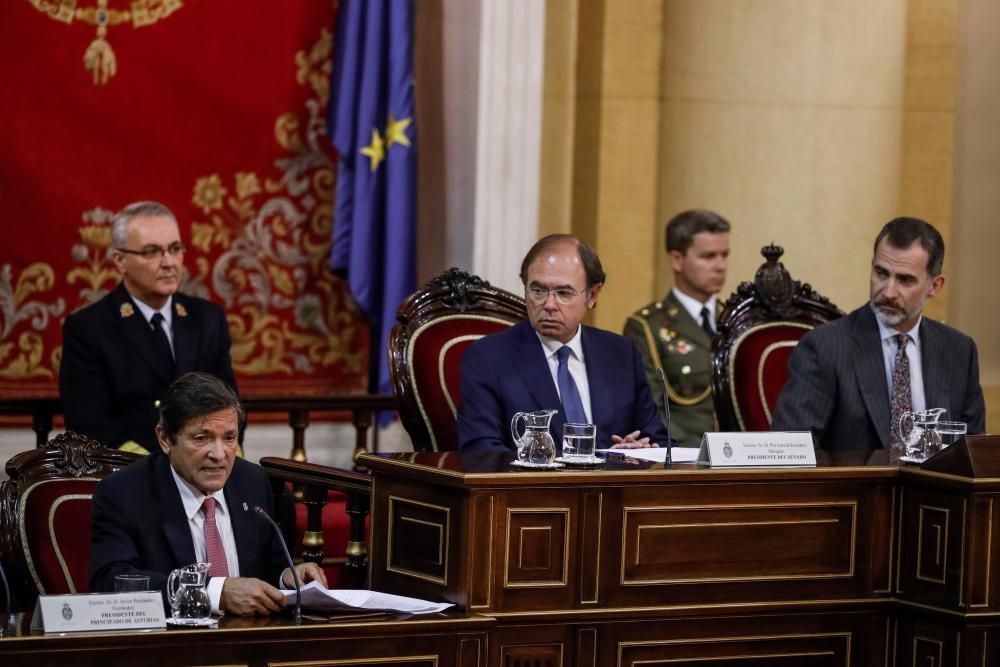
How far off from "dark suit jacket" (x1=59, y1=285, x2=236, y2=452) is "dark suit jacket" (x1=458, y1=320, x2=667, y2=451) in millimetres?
1145

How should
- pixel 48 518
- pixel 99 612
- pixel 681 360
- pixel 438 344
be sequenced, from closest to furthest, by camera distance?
pixel 99 612 < pixel 48 518 < pixel 438 344 < pixel 681 360

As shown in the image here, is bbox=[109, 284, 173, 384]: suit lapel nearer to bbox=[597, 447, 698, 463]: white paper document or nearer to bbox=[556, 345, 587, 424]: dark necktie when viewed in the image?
bbox=[556, 345, 587, 424]: dark necktie

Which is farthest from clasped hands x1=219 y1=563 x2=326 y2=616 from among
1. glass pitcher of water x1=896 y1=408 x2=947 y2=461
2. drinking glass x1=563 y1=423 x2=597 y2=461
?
glass pitcher of water x1=896 y1=408 x2=947 y2=461

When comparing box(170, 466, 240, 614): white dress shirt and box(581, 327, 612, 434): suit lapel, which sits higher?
box(581, 327, 612, 434): suit lapel

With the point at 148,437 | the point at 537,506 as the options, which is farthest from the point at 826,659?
the point at 148,437

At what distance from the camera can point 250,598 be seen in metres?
3.67

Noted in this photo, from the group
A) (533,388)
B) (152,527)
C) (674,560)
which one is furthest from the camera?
(533,388)

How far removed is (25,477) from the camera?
411cm

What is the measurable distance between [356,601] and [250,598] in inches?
9.2

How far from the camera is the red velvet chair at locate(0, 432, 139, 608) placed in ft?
13.4

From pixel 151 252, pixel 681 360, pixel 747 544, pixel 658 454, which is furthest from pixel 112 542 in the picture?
pixel 681 360

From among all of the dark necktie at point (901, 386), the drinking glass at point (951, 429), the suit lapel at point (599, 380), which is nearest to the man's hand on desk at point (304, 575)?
the suit lapel at point (599, 380)

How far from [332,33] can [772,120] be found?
1.76 meters

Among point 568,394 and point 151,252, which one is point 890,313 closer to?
point 568,394
